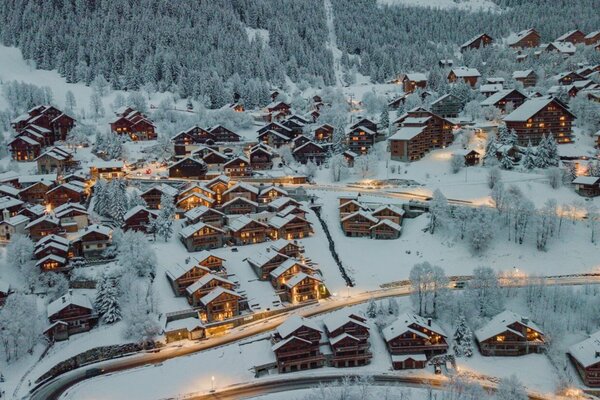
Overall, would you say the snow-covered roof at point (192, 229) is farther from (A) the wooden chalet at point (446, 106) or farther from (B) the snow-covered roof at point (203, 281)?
(A) the wooden chalet at point (446, 106)

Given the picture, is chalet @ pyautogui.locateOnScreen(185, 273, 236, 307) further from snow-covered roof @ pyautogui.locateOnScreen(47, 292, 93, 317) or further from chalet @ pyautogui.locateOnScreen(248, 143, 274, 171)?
chalet @ pyautogui.locateOnScreen(248, 143, 274, 171)

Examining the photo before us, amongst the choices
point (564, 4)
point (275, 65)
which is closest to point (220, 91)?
point (275, 65)

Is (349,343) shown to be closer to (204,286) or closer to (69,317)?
(204,286)

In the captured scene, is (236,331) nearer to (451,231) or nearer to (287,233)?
(287,233)

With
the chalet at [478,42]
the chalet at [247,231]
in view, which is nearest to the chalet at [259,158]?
the chalet at [247,231]

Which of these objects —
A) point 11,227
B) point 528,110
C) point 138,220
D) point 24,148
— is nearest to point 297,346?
point 138,220
